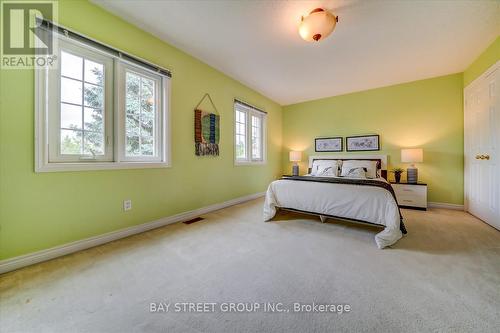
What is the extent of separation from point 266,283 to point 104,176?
1.99 m

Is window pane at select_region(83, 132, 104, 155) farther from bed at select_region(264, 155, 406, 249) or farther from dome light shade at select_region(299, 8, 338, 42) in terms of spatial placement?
dome light shade at select_region(299, 8, 338, 42)

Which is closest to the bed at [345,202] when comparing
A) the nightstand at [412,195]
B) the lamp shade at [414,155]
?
the nightstand at [412,195]

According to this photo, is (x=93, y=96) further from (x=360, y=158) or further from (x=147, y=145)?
(x=360, y=158)

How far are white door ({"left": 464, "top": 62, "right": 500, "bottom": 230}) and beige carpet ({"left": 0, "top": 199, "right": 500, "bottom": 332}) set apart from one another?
26.4 inches

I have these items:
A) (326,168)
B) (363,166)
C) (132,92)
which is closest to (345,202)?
(326,168)

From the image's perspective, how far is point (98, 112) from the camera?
2.02 meters

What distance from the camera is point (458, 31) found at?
227 centimetres

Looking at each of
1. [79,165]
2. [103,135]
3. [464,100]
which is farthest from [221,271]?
[464,100]

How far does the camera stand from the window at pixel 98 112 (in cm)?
172

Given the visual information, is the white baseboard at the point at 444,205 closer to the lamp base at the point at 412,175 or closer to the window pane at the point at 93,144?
the lamp base at the point at 412,175

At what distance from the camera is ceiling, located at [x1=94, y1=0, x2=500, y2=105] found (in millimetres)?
1938

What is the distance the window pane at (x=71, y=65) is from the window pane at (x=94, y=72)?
5 centimetres

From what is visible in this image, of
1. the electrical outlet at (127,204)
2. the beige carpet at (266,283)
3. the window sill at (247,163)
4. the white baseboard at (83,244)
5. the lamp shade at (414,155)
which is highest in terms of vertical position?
the lamp shade at (414,155)

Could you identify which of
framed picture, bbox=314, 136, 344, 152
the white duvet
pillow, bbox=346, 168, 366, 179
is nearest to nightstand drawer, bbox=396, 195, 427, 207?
pillow, bbox=346, 168, 366, 179
